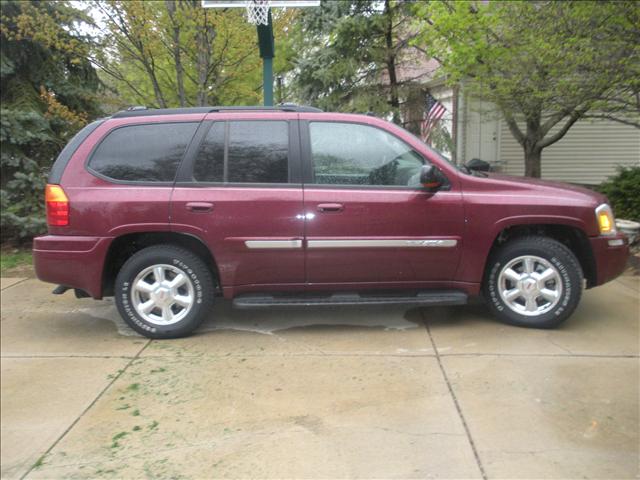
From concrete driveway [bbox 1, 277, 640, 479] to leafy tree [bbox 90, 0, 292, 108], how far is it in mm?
3962

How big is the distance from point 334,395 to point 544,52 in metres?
5.02

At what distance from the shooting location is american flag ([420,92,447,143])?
11570mm

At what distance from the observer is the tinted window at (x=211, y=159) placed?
15.1 ft

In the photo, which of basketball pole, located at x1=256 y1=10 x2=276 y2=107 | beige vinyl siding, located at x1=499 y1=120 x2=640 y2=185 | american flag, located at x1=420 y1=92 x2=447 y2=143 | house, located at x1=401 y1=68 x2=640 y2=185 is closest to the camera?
basketball pole, located at x1=256 y1=10 x2=276 y2=107

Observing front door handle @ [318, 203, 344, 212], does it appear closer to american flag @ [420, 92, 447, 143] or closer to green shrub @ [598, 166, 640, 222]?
green shrub @ [598, 166, 640, 222]

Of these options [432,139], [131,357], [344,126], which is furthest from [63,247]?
[432,139]

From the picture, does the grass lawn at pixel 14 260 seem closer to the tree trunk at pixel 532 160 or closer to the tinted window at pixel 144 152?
the tinted window at pixel 144 152

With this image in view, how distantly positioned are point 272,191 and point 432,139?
7.88m

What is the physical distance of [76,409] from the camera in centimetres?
360

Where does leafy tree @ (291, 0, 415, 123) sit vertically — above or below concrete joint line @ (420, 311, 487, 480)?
above

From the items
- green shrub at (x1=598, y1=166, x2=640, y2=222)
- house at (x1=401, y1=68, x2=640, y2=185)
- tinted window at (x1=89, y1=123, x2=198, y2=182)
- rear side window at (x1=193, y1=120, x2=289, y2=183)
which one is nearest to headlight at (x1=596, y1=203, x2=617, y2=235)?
rear side window at (x1=193, y1=120, x2=289, y2=183)

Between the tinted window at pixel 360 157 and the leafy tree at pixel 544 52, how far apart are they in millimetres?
2943

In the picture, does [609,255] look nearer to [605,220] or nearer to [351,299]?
[605,220]

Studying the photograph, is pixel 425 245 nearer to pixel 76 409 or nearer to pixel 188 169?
pixel 188 169
